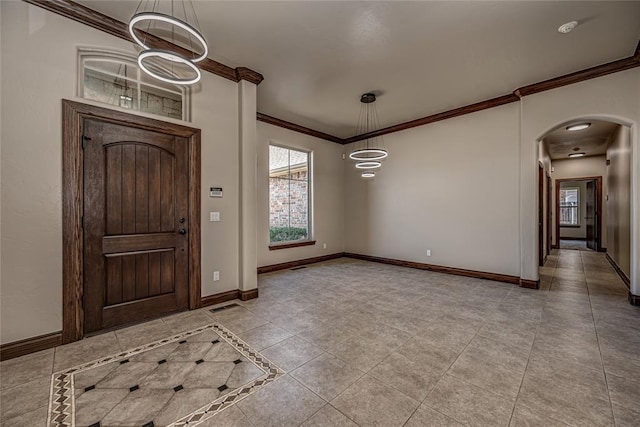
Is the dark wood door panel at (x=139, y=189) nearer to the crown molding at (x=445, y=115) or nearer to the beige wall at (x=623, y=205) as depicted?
the crown molding at (x=445, y=115)

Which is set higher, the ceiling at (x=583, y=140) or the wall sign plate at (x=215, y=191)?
the ceiling at (x=583, y=140)

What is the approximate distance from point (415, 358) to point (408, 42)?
348 centimetres

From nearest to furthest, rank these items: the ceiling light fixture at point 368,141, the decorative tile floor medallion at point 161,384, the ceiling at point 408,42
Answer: the decorative tile floor medallion at point 161,384 → the ceiling at point 408,42 → the ceiling light fixture at point 368,141

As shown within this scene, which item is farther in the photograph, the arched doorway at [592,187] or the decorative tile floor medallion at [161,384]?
the arched doorway at [592,187]

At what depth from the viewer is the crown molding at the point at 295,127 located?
5.66 m

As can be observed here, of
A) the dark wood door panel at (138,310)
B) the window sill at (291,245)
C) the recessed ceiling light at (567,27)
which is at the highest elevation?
the recessed ceiling light at (567,27)

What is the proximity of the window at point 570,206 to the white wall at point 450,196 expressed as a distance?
9782 millimetres

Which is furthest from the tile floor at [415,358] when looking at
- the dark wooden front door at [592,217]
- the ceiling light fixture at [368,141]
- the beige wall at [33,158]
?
the dark wooden front door at [592,217]

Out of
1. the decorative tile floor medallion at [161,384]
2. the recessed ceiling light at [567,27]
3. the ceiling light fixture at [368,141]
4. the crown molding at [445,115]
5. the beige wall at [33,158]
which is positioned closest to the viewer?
the decorative tile floor medallion at [161,384]

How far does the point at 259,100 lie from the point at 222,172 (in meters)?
1.91

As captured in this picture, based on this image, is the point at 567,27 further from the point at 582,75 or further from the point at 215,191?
the point at 215,191

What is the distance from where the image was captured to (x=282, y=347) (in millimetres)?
2598

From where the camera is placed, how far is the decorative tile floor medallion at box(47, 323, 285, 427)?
1735mm

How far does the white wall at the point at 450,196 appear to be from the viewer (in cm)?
483
